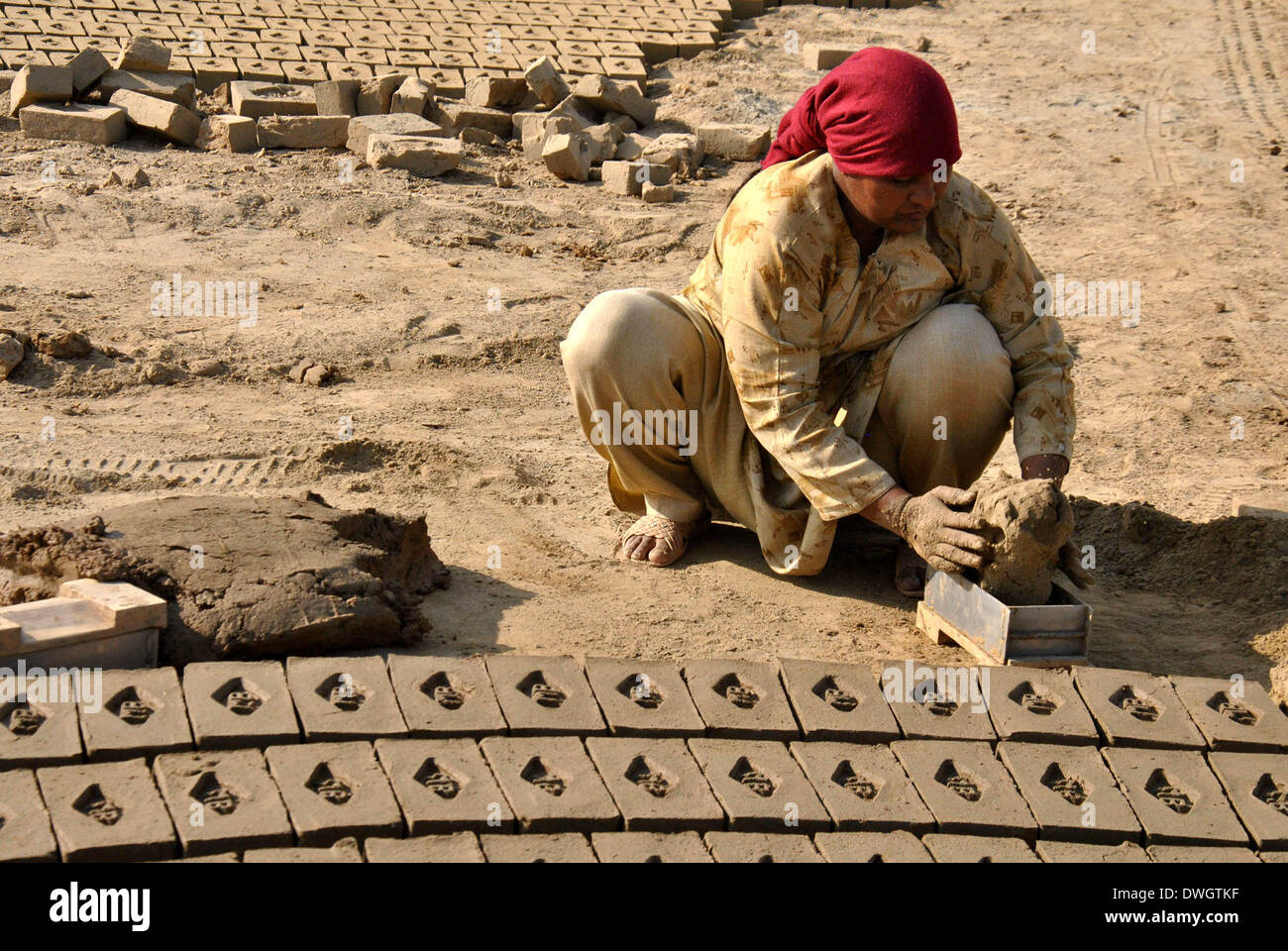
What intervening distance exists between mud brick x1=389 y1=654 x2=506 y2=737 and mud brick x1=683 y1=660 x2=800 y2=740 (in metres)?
0.52

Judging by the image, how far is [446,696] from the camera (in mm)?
3463

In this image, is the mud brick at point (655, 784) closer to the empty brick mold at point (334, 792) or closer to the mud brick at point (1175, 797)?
the empty brick mold at point (334, 792)

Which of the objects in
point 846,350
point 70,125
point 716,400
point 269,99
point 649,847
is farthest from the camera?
point 269,99

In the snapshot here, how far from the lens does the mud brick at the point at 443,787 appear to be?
3.07 metres

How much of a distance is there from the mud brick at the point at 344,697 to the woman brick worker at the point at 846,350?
1142 millimetres

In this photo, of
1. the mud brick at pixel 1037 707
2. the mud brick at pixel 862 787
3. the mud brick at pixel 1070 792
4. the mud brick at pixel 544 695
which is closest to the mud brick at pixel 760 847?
the mud brick at pixel 862 787

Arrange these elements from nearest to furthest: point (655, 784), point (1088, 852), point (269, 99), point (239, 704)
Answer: point (1088, 852)
point (655, 784)
point (239, 704)
point (269, 99)

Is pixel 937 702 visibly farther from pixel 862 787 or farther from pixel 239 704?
pixel 239 704

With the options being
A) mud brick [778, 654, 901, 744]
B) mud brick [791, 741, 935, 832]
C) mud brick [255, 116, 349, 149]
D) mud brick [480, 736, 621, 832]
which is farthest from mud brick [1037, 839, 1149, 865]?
mud brick [255, 116, 349, 149]

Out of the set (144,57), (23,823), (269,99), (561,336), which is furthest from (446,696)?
(144,57)

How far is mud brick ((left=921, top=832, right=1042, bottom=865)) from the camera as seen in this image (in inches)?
121

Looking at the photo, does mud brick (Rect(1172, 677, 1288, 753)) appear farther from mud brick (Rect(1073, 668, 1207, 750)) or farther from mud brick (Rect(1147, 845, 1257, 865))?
mud brick (Rect(1147, 845, 1257, 865))

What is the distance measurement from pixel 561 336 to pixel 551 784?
3607 mm

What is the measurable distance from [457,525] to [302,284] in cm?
282
